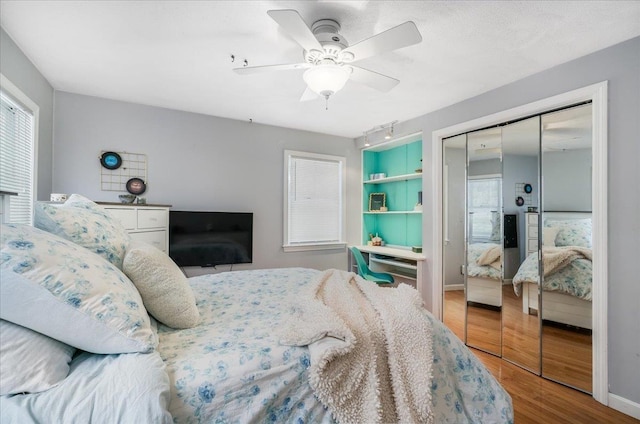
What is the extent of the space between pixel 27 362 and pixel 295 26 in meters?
1.72

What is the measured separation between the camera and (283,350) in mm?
1211

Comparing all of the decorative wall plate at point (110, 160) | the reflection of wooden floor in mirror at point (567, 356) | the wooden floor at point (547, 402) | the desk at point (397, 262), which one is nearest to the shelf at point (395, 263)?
the desk at point (397, 262)

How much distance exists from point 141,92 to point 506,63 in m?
3.36

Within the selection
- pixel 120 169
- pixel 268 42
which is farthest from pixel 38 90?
pixel 268 42

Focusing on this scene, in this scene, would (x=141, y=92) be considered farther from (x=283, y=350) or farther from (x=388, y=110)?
(x=283, y=350)

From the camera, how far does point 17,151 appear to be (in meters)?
2.42

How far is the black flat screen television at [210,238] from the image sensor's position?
3.43m

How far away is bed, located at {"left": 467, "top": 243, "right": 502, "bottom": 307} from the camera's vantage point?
2.95 metres

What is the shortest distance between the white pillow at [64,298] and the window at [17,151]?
156 centimetres

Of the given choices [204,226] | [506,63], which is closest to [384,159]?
[506,63]

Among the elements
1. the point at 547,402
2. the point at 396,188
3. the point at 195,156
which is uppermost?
the point at 195,156

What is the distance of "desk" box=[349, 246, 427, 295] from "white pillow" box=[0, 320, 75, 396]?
3.30 m

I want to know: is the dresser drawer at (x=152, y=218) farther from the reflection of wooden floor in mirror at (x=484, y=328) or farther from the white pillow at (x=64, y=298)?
the reflection of wooden floor in mirror at (x=484, y=328)

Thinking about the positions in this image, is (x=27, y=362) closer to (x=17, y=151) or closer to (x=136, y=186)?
(x=17, y=151)
